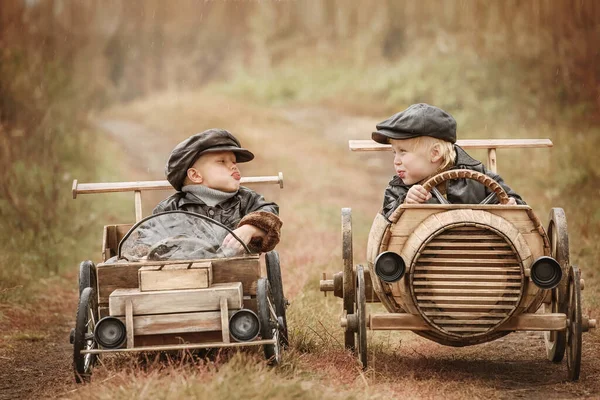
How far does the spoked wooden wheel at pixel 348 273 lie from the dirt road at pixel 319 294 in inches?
6.3

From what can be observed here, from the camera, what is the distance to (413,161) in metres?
6.00

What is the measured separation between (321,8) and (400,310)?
23.1 meters

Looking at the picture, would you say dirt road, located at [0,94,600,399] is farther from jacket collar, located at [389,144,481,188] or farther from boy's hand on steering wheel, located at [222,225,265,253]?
jacket collar, located at [389,144,481,188]

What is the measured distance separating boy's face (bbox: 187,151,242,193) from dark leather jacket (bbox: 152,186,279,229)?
115mm

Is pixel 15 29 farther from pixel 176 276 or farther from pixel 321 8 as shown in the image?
pixel 321 8

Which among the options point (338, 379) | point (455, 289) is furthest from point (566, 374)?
point (338, 379)

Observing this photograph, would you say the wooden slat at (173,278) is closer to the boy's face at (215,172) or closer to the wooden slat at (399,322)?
the wooden slat at (399,322)

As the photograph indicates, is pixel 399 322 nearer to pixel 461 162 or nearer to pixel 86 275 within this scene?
pixel 461 162

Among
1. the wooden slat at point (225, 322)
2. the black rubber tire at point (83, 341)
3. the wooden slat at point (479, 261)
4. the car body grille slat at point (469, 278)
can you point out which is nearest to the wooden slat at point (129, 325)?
the black rubber tire at point (83, 341)

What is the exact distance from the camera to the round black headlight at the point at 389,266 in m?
5.39

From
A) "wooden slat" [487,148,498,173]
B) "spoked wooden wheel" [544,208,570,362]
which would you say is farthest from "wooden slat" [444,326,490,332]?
"wooden slat" [487,148,498,173]

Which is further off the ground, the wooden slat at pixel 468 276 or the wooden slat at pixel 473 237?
the wooden slat at pixel 473 237

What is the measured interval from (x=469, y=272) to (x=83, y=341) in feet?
7.30

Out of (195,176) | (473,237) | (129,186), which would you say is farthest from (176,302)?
(129,186)
